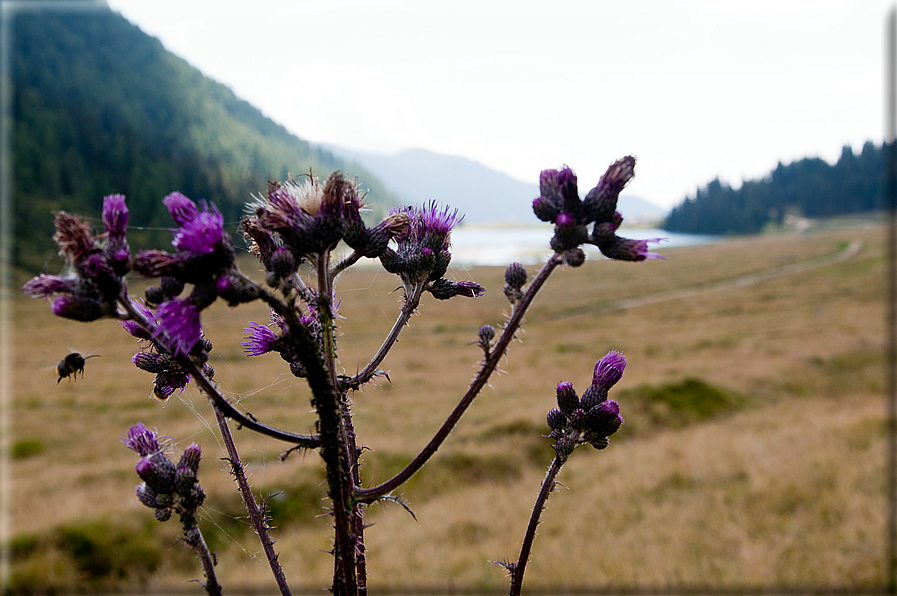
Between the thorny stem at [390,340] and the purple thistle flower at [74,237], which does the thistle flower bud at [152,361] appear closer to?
the purple thistle flower at [74,237]

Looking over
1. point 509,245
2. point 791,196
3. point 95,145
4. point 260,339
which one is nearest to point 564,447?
point 260,339

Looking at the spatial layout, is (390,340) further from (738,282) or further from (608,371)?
(738,282)

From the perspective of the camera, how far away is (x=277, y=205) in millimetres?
1034

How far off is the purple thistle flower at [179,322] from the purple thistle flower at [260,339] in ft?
1.05

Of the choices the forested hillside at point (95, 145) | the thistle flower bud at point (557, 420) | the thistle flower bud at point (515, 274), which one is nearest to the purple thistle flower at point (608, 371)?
the thistle flower bud at point (557, 420)

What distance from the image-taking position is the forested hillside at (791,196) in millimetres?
145125

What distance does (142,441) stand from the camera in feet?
4.96

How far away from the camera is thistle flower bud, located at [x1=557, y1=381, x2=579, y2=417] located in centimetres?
151

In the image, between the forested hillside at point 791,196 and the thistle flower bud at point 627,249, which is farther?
the forested hillside at point 791,196

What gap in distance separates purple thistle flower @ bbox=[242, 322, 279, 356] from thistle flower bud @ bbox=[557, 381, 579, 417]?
2.66 ft

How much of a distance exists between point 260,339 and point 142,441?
0.58 metres

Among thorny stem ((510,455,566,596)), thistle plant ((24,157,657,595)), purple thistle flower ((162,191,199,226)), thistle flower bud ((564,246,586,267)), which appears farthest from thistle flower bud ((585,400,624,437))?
purple thistle flower ((162,191,199,226))

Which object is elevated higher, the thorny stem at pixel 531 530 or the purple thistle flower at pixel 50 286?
the purple thistle flower at pixel 50 286

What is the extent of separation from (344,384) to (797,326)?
47892 mm
